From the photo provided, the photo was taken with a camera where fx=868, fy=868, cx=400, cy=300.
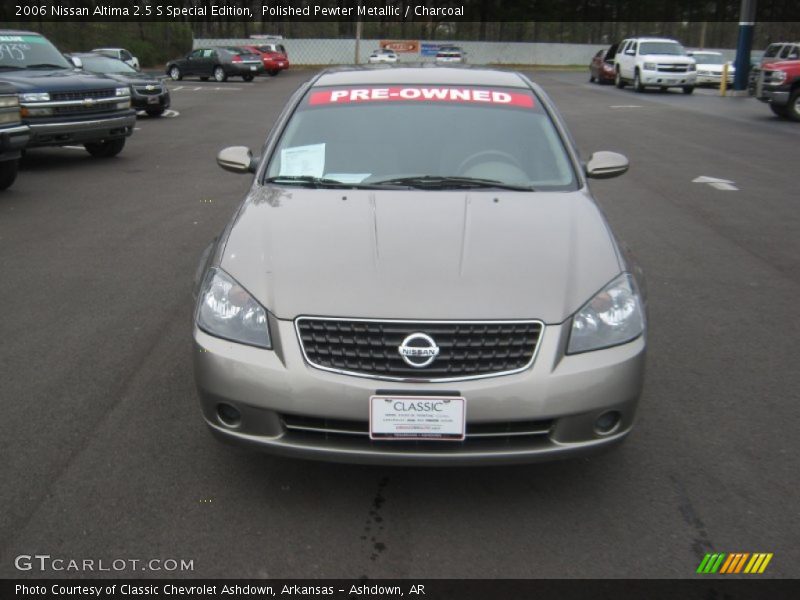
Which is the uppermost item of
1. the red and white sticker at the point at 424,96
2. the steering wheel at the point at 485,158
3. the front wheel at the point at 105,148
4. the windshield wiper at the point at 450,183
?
the red and white sticker at the point at 424,96

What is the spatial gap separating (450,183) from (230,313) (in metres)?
1.50

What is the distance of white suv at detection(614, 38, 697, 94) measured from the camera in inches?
1194

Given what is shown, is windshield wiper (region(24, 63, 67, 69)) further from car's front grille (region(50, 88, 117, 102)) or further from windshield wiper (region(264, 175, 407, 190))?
windshield wiper (region(264, 175, 407, 190))

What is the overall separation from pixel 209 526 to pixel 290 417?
0.53 m

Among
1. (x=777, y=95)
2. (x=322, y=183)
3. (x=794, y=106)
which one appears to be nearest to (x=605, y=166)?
(x=322, y=183)

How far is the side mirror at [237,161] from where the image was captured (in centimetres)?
500

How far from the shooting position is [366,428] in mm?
3154

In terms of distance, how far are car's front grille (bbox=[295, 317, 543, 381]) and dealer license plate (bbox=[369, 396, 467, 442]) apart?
84mm

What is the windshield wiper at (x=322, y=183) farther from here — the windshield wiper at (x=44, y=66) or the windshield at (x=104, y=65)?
the windshield at (x=104, y=65)

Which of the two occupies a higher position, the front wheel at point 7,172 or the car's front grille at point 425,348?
the car's front grille at point 425,348

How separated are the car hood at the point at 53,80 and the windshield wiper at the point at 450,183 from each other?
9.14 meters

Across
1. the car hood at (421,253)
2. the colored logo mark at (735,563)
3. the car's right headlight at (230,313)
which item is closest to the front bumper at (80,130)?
the car hood at (421,253)

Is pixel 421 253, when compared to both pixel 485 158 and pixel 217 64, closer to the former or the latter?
pixel 485 158
